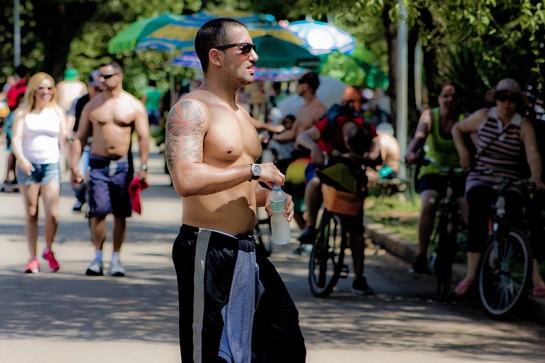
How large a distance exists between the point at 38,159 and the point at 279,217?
6.73m

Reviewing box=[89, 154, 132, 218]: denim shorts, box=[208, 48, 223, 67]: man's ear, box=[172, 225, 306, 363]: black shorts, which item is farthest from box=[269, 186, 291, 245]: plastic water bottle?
box=[89, 154, 132, 218]: denim shorts

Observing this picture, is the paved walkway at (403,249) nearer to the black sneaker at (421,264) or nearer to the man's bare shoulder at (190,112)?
the black sneaker at (421,264)

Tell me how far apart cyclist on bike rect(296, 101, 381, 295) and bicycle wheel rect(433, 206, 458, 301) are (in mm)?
631

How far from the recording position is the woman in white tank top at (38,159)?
38.9ft

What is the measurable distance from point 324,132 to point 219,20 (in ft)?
19.3

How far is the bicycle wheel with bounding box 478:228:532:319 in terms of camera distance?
9.46 metres

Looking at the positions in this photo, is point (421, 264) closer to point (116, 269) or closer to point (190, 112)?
point (116, 269)

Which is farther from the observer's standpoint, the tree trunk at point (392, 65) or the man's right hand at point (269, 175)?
the tree trunk at point (392, 65)

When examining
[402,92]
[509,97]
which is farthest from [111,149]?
[402,92]

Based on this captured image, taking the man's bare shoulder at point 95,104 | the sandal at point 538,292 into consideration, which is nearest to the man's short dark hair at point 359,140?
the sandal at point 538,292

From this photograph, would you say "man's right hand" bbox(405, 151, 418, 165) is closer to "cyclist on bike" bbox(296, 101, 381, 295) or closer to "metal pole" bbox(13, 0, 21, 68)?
"cyclist on bike" bbox(296, 101, 381, 295)

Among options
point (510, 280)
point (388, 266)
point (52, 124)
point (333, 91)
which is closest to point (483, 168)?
point (510, 280)

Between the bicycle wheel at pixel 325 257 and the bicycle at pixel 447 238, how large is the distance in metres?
0.82

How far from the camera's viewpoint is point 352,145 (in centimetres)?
1084
